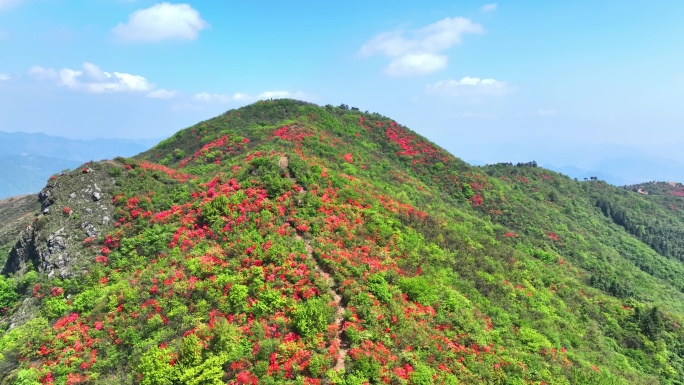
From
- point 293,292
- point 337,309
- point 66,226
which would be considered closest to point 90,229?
point 66,226

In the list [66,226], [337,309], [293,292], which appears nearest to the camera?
[293,292]

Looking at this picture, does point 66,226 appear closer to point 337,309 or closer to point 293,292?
point 293,292

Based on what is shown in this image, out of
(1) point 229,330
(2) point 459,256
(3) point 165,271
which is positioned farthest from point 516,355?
(3) point 165,271

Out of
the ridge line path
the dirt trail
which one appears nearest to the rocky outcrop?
the ridge line path

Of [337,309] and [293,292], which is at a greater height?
[293,292]

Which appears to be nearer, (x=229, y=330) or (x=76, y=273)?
(x=229, y=330)

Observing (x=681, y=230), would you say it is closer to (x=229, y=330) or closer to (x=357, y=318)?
(x=357, y=318)

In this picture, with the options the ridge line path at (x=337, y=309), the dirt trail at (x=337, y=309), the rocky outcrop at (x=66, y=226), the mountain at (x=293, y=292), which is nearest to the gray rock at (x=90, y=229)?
the rocky outcrop at (x=66, y=226)
